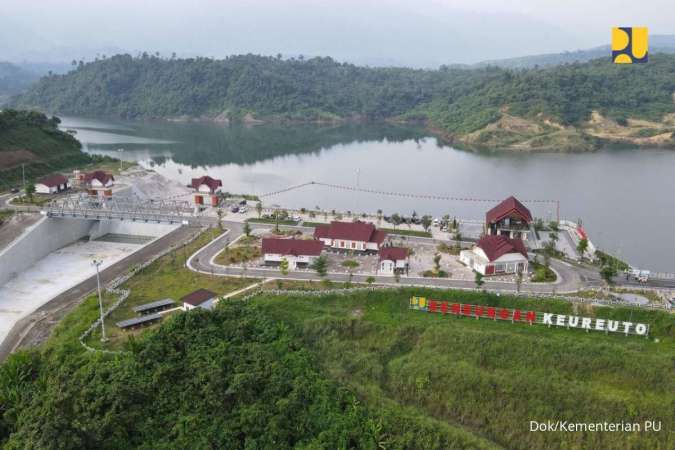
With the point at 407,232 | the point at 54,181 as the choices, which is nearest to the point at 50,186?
the point at 54,181

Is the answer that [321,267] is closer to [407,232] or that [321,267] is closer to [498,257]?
[498,257]

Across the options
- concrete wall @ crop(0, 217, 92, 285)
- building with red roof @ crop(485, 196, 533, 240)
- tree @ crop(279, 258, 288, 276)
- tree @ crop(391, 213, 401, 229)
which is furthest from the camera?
tree @ crop(391, 213, 401, 229)

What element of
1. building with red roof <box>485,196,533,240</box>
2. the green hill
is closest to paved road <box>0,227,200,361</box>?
building with red roof <box>485,196,533,240</box>

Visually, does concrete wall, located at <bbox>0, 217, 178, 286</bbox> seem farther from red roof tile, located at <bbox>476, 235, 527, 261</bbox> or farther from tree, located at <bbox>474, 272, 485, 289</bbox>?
tree, located at <bbox>474, 272, 485, 289</bbox>

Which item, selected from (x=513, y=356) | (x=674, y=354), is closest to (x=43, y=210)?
(x=513, y=356)

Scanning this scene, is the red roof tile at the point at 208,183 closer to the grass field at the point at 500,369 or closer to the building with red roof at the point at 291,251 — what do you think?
A: the building with red roof at the point at 291,251

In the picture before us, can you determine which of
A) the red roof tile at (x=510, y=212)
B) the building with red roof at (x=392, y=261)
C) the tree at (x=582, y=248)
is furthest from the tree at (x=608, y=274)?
the building with red roof at (x=392, y=261)

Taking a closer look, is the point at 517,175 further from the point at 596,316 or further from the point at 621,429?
the point at 621,429
